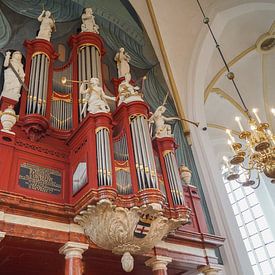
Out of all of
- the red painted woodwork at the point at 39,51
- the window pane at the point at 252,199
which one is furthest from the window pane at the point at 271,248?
the red painted woodwork at the point at 39,51

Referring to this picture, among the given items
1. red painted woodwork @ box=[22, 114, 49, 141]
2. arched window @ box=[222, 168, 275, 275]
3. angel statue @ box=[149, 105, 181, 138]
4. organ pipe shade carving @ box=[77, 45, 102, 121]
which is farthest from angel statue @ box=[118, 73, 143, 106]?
arched window @ box=[222, 168, 275, 275]

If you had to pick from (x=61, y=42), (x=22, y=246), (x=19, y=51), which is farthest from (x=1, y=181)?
(x=61, y=42)

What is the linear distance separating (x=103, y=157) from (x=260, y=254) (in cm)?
976

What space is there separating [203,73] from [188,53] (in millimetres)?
795

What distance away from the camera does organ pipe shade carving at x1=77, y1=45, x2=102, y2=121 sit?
779cm

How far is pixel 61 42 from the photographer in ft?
29.2

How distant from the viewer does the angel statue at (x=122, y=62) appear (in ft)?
29.1

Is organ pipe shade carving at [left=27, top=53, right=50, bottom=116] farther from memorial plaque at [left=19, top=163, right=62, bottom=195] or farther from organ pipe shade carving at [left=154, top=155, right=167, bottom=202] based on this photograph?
organ pipe shade carving at [left=154, top=155, right=167, bottom=202]

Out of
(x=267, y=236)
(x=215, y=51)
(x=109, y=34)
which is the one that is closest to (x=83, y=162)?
(x=109, y=34)

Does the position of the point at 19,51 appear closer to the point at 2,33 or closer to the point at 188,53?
the point at 2,33

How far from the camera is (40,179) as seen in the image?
563 centimetres

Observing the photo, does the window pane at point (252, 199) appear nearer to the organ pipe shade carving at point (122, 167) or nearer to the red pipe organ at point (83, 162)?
the red pipe organ at point (83, 162)

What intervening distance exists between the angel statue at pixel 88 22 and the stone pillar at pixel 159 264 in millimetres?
5534

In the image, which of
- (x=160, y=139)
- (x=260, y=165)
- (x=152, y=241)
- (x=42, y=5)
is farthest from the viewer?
(x=42, y=5)
